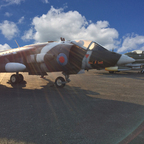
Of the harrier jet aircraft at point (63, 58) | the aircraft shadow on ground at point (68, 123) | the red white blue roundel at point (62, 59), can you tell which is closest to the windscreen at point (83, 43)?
the harrier jet aircraft at point (63, 58)

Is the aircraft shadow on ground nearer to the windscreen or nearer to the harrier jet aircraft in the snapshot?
the harrier jet aircraft

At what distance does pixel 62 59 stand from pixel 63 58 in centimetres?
9

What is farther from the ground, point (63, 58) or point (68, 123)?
point (63, 58)

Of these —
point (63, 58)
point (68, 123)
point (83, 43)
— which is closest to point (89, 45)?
point (83, 43)

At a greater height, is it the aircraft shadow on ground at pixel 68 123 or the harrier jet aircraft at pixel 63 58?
the harrier jet aircraft at pixel 63 58

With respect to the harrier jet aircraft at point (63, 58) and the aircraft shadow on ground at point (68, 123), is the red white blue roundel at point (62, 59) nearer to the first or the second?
the harrier jet aircraft at point (63, 58)

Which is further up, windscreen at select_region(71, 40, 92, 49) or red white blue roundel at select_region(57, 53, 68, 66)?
windscreen at select_region(71, 40, 92, 49)

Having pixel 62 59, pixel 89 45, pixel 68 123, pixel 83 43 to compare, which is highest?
pixel 83 43

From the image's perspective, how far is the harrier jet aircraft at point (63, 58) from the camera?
627cm

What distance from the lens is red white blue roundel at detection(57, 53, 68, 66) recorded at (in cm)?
677

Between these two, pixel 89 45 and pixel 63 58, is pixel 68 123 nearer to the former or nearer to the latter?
pixel 63 58

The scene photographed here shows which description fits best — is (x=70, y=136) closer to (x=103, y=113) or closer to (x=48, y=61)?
(x=103, y=113)

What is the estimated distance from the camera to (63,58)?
678cm

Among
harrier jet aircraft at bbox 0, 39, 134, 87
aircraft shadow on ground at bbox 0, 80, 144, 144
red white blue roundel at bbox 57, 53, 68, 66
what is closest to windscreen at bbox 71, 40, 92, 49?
harrier jet aircraft at bbox 0, 39, 134, 87
